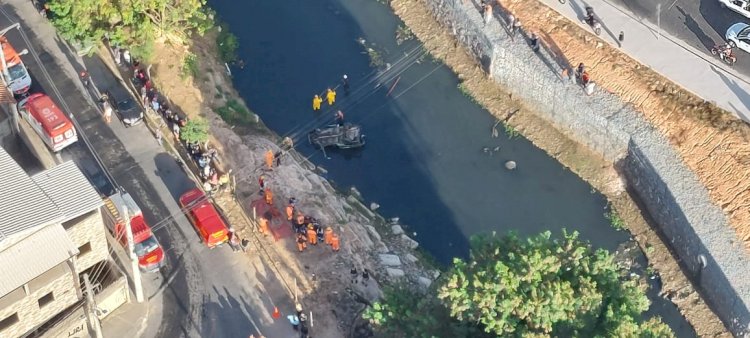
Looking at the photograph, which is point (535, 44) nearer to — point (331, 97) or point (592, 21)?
point (592, 21)

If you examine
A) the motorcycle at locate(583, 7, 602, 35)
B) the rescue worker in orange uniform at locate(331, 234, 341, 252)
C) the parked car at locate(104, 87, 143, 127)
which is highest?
the parked car at locate(104, 87, 143, 127)

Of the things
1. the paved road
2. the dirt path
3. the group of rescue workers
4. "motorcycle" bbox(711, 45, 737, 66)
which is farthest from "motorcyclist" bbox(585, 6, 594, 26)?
the paved road

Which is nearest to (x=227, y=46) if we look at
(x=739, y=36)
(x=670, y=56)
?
(x=670, y=56)

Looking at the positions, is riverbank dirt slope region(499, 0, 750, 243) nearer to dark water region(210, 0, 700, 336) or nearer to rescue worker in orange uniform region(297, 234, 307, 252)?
dark water region(210, 0, 700, 336)

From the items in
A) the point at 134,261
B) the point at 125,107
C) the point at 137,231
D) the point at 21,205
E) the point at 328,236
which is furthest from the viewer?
the point at 125,107

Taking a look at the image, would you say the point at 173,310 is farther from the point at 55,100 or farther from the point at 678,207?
the point at 678,207

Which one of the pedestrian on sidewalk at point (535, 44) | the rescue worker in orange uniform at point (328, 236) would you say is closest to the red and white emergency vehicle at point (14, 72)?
the rescue worker in orange uniform at point (328, 236)

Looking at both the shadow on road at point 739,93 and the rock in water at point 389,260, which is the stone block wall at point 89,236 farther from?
the shadow on road at point 739,93
